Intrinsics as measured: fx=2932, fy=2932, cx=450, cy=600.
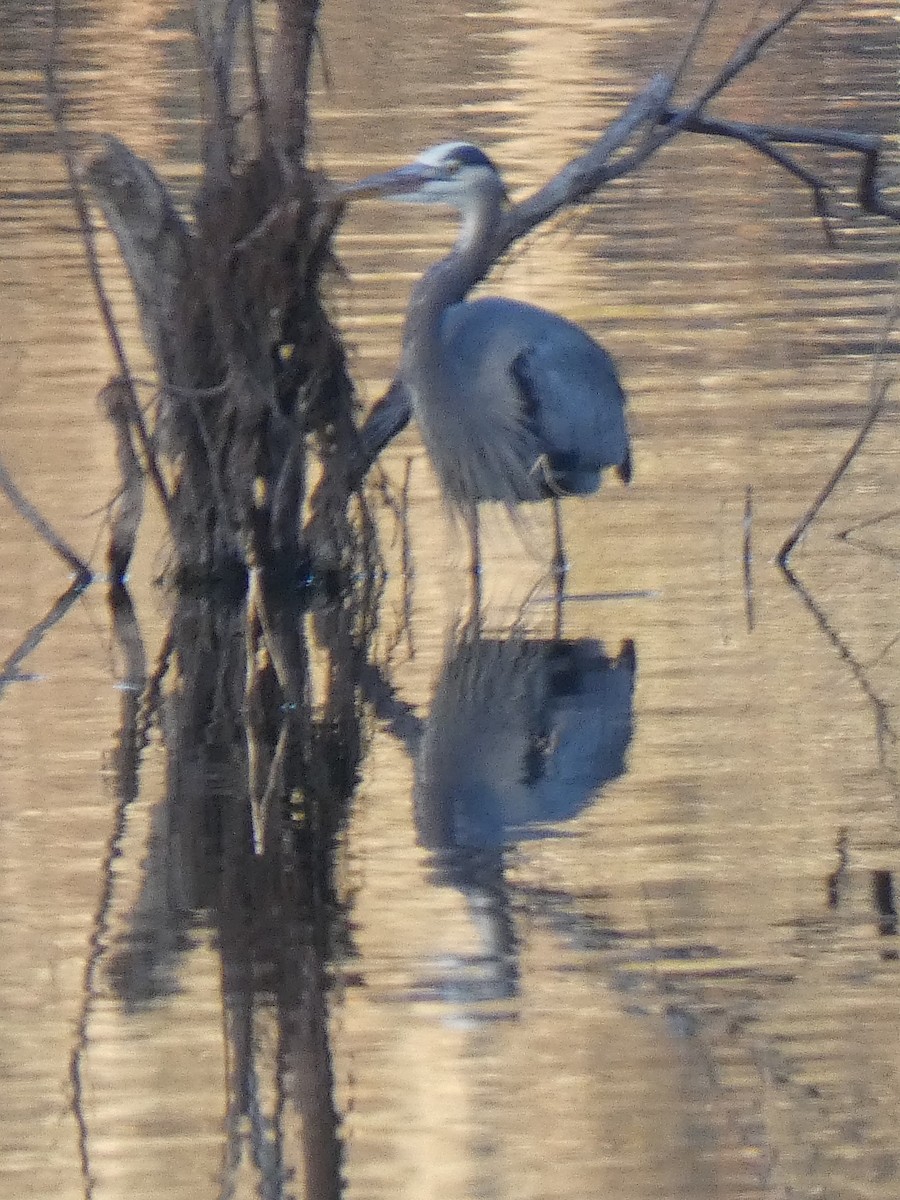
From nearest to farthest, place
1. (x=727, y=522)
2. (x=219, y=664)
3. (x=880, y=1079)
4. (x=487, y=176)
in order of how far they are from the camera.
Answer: (x=880, y=1079) → (x=219, y=664) → (x=487, y=176) → (x=727, y=522)

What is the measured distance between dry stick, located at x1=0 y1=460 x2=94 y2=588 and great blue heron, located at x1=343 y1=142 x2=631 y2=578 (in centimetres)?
118

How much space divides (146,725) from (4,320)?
616cm

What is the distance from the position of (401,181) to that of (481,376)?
0.67 metres

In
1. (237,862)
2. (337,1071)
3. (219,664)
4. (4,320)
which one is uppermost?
(337,1071)

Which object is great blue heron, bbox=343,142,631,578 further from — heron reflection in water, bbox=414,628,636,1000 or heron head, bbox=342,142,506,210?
heron reflection in water, bbox=414,628,636,1000

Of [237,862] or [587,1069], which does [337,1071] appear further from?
[237,862]

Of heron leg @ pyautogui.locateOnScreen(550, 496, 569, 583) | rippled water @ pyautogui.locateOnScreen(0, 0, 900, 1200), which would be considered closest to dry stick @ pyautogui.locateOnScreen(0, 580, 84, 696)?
rippled water @ pyautogui.locateOnScreen(0, 0, 900, 1200)

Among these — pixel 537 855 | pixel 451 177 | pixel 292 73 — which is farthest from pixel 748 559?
pixel 537 855

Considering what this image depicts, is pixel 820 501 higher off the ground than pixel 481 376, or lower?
lower

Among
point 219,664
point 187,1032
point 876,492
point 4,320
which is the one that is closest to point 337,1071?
point 187,1032

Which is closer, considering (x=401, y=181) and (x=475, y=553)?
(x=401, y=181)

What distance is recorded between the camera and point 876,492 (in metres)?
10.3

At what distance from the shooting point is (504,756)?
728 cm

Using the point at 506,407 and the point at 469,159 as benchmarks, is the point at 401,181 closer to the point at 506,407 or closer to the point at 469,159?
the point at 469,159
